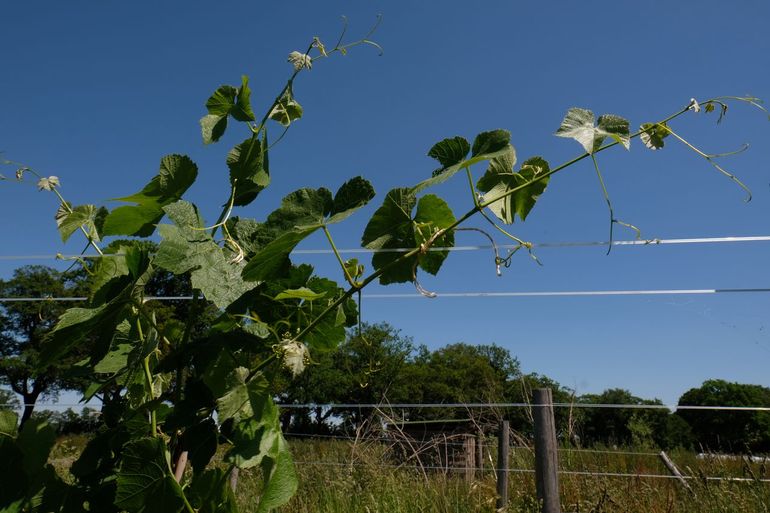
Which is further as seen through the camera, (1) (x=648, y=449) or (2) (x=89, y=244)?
(1) (x=648, y=449)

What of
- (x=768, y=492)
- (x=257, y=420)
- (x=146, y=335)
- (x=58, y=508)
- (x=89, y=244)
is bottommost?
(x=768, y=492)

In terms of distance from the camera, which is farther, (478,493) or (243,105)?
(478,493)

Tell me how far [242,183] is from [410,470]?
3.86m

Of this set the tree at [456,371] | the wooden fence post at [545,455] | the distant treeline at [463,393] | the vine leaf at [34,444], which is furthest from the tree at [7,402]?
the tree at [456,371]

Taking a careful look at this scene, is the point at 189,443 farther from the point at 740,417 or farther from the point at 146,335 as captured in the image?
the point at 740,417

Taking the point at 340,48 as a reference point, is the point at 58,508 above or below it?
below

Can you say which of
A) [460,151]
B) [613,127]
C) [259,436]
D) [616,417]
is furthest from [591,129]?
[616,417]

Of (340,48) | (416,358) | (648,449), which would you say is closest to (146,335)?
(340,48)

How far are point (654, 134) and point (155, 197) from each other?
24.0 inches

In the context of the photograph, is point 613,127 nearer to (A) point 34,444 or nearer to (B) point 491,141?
(B) point 491,141

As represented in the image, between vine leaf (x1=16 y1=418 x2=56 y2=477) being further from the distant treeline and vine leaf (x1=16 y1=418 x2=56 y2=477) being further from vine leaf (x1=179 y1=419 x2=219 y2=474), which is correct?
the distant treeline

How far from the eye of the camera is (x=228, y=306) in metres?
0.60

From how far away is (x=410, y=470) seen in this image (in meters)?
4.16

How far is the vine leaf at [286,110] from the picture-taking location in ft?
2.51
